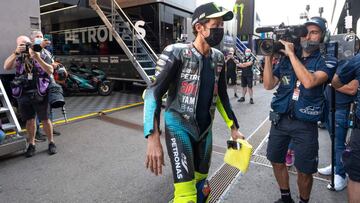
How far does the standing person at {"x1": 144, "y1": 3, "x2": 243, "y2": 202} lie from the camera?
1873 millimetres

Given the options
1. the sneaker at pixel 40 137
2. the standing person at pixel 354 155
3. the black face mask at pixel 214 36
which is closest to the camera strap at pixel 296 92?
the standing person at pixel 354 155

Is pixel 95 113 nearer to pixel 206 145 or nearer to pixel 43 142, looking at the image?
pixel 43 142

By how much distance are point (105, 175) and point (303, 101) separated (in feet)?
8.24

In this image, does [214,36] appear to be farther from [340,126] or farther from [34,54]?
[34,54]

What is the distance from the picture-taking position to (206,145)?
217 centimetres

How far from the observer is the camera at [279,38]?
2408mm

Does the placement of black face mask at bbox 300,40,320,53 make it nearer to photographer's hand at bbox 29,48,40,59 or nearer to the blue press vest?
the blue press vest

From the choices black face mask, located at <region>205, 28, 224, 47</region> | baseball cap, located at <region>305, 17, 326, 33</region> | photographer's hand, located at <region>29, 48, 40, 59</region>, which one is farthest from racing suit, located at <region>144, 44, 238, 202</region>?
photographer's hand, located at <region>29, 48, 40, 59</region>

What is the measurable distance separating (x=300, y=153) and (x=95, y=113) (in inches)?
217

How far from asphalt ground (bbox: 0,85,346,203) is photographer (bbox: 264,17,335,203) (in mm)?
787

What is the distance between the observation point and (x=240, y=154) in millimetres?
2172

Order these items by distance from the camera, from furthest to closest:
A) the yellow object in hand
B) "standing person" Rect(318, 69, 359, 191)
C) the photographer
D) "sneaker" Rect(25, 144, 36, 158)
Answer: "sneaker" Rect(25, 144, 36, 158)
"standing person" Rect(318, 69, 359, 191)
the photographer
the yellow object in hand

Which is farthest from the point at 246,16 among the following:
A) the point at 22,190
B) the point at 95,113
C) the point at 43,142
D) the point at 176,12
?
the point at 22,190

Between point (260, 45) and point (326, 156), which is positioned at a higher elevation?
point (260, 45)
